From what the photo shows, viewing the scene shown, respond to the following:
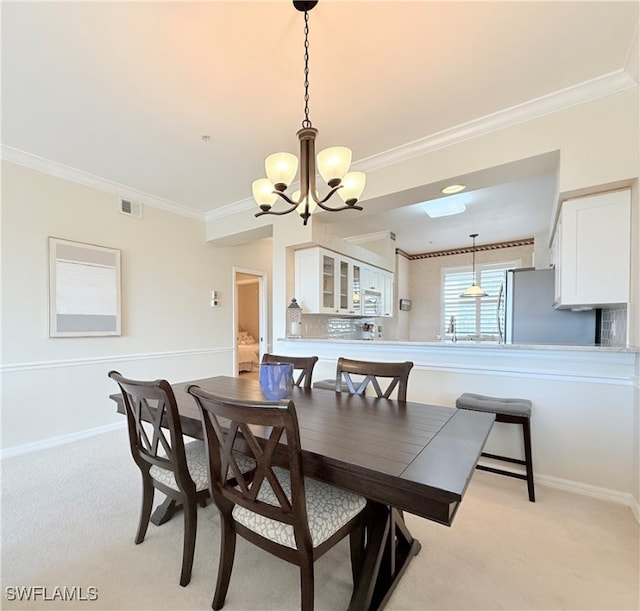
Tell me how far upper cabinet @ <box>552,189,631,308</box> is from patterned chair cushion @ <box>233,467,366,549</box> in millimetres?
2111

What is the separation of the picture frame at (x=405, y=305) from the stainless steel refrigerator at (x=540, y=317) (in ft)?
11.8

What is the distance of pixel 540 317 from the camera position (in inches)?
122

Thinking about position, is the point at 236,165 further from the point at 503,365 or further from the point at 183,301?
the point at 503,365

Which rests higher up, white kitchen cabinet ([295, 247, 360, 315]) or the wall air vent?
the wall air vent

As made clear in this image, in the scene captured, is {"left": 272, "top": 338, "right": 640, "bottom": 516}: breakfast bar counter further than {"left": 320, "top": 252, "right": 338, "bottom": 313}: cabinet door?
No

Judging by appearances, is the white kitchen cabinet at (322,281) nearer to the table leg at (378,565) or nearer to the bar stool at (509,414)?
the bar stool at (509,414)

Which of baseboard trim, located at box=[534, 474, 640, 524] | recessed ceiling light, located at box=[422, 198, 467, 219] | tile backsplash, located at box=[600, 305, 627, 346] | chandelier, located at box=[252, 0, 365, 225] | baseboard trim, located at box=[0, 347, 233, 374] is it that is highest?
recessed ceiling light, located at box=[422, 198, 467, 219]

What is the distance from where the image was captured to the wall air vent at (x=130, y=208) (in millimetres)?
3836

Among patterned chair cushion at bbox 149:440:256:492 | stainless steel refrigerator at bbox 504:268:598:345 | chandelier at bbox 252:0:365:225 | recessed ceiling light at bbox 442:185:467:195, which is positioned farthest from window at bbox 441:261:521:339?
patterned chair cushion at bbox 149:440:256:492

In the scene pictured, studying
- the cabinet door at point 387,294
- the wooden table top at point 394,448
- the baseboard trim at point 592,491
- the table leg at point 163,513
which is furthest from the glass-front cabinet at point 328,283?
the baseboard trim at point 592,491

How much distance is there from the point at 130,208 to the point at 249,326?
225 inches

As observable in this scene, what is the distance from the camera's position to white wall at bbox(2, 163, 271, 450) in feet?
9.96

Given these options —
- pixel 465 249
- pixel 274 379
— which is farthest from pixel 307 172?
pixel 465 249

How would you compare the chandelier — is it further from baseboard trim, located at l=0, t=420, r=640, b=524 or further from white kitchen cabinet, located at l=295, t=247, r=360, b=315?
baseboard trim, located at l=0, t=420, r=640, b=524
